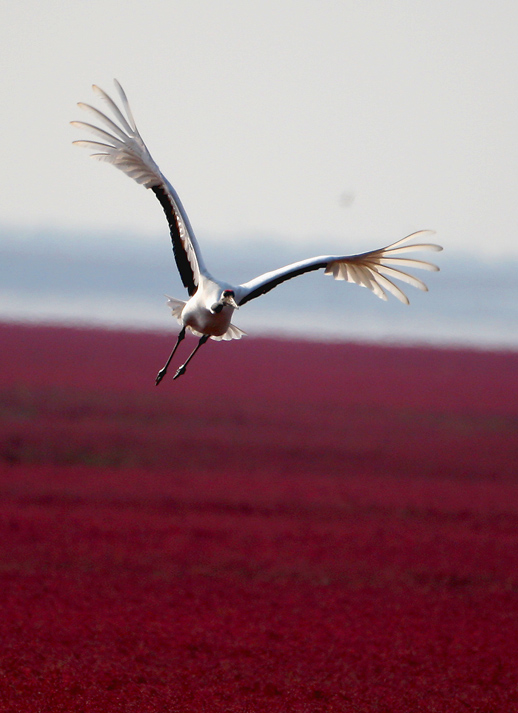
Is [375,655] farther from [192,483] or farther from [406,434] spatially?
[406,434]

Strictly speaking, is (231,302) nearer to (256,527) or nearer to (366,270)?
(366,270)

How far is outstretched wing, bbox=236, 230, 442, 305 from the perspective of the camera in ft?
20.4

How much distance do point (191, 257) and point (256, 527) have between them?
12.4m

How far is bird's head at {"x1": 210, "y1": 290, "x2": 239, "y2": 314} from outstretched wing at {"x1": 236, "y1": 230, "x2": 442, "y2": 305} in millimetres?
155

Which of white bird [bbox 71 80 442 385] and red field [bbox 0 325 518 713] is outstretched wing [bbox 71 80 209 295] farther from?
red field [bbox 0 325 518 713]

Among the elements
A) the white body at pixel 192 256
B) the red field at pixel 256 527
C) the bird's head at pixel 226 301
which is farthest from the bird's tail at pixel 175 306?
the red field at pixel 256 527

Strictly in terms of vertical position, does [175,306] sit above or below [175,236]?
below

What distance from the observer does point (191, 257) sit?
20.4 ft

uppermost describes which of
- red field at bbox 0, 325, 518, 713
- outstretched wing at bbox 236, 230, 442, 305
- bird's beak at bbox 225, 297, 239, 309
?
outstretched wing at bbox 236, 230, 442, 305

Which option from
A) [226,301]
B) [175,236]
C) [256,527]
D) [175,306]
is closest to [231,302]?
[226,301]

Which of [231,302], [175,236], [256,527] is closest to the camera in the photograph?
[231,302]

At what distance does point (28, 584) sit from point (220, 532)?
14.2 feet

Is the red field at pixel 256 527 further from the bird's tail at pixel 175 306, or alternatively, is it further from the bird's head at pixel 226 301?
the bird's head at pixel 226 301

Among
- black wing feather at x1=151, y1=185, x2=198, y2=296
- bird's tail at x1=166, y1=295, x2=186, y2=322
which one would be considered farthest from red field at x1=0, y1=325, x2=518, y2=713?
black wing feather at x1=151, y1=185, x2=198, y2=296
